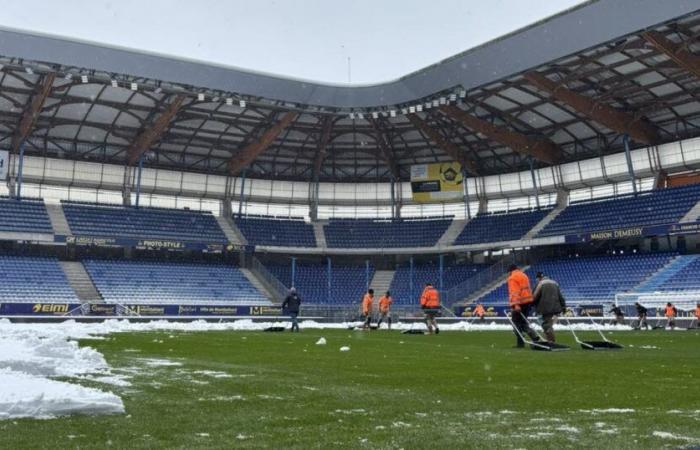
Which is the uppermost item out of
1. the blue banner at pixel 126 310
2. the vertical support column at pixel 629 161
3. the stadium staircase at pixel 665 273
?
the vertical support column at pixel 629 161

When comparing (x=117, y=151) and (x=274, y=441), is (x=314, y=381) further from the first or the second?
(x=117, y=151)

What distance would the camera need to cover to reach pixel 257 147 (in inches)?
1715

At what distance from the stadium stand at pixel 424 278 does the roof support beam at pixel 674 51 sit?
23.7 meters

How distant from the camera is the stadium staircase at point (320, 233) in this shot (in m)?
50.9

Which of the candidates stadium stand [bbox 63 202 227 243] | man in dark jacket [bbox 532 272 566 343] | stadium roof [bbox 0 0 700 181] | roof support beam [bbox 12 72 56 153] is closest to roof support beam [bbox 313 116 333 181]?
stadium roof [bbox 0 0 700 181]

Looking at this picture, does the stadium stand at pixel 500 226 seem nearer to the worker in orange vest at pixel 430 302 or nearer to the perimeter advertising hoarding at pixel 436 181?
the perimeter advertising hoarding at pixel 436 181

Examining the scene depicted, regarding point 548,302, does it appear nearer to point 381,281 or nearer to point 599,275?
point 599,275

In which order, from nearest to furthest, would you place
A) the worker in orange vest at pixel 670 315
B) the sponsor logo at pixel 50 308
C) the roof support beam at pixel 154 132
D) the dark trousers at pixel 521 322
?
the dark trousers at pixel 521 322, the worker in orange vest at pixel 670 315, the sponsor logo at pixel 50 308, the roof support beam at pixel 154 132

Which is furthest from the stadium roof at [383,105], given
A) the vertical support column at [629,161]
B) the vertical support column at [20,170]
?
the vertical support column at [20,170]

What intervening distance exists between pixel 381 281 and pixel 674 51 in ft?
90.9

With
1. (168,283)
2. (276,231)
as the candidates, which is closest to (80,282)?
(168,283)

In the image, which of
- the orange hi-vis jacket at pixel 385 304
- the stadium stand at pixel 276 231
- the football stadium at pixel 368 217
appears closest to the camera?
the football stadium at pixel 368 217

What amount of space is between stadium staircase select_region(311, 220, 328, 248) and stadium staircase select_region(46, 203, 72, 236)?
17673 mm

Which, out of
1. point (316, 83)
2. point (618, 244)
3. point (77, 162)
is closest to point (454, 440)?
point (316, 83)
